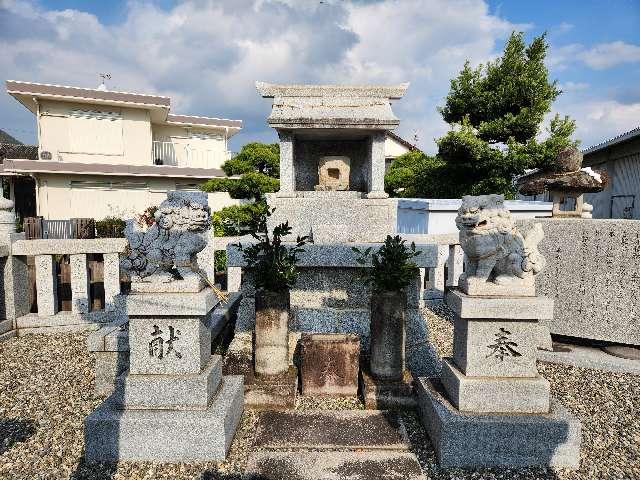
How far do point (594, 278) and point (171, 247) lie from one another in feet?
20.1

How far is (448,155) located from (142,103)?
15265 mm

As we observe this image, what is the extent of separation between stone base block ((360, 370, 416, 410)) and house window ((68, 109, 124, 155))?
19926mm

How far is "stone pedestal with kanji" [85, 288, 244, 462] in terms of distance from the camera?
331cm

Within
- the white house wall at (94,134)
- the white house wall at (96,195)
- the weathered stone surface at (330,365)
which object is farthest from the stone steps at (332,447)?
the white house wall at (94,134)

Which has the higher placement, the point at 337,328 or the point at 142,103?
the point at 142,103

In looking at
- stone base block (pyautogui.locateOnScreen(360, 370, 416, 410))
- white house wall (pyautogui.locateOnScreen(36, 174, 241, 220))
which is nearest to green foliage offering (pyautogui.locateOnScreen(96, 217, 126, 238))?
white house wall (pyautogui.locateOnScreen(36, 174, 241, 220))

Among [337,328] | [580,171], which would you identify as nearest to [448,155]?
[580,171]

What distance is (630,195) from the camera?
13.3 m

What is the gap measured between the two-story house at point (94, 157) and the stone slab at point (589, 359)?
1903 cm

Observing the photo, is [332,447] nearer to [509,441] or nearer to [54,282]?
[509,441]

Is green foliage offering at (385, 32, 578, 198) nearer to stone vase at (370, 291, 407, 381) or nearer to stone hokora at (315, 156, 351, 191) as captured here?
stone hokora at (315, 156, 351, 191)

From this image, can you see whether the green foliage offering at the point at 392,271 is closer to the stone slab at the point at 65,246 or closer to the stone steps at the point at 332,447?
the stone steps at the point at 332,447

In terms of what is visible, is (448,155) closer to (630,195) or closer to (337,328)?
(630,195)

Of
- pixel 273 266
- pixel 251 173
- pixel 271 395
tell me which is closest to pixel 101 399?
pixel 271 395
